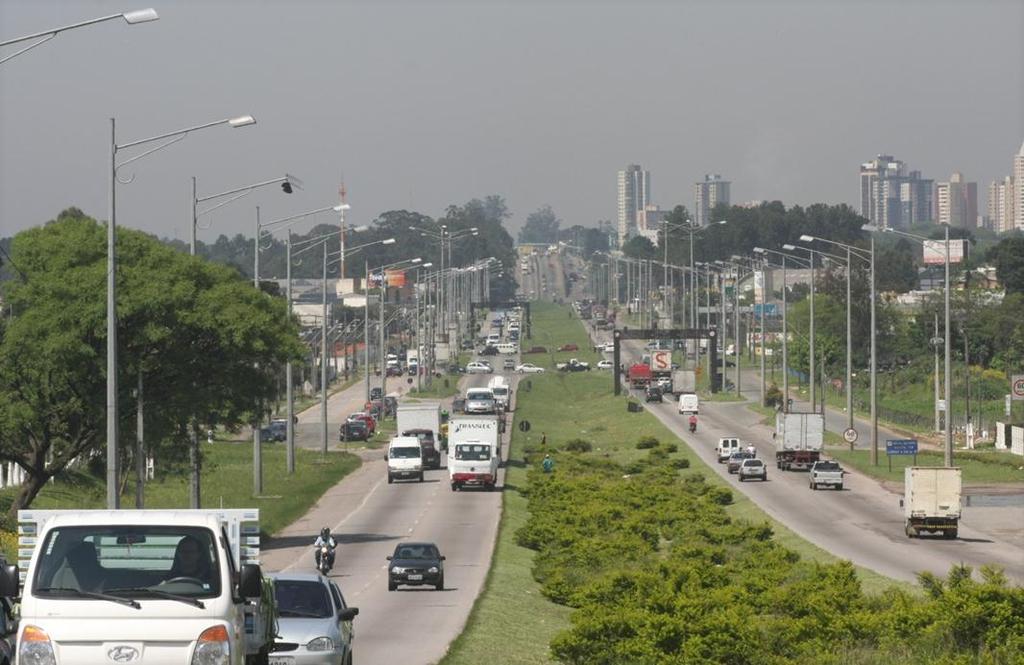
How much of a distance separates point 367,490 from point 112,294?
40.5m

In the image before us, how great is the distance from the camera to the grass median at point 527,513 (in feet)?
99.8

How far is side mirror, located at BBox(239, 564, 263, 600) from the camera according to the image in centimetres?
1504

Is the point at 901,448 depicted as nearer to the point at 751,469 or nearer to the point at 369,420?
the point at 751,469

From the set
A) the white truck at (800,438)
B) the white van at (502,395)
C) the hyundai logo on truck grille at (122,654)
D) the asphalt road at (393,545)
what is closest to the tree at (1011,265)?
the white van at (502,395)

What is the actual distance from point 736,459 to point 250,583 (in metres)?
68.1

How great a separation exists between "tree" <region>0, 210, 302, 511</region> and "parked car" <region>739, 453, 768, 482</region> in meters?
29.7

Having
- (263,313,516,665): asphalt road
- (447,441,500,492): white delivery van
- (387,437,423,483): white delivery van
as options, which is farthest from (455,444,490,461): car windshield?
(387,437,423,483): white delivery van

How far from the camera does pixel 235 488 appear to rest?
234 ft

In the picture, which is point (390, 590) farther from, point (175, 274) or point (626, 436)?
point (626, 436)

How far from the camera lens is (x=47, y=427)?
48.7m

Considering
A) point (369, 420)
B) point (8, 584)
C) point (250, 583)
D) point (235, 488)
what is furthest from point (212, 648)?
point (369, 420)

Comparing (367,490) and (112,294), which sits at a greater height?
(112,294)

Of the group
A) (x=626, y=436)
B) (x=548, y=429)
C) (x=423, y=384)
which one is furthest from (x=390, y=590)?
(x=423, y=384)

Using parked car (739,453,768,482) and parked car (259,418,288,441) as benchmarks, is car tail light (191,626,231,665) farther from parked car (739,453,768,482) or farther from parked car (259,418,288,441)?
parked car (259,418,288,441)
